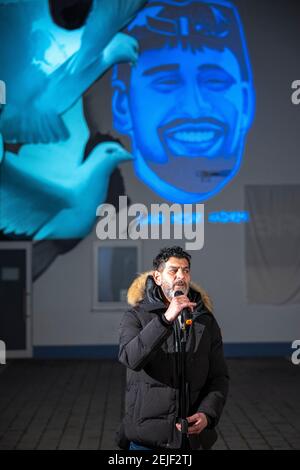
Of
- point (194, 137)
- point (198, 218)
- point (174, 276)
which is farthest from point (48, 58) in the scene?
point (174, 276)

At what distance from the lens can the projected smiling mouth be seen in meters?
13.5

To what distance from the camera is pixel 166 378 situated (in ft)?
10.4

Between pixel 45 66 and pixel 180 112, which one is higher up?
pixel 45 66

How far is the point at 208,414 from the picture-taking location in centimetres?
320

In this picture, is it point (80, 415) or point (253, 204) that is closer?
point (80, 415)

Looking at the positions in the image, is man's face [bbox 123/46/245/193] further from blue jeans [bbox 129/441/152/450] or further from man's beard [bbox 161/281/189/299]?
→ man's beard [bbox 161/281/189/299]

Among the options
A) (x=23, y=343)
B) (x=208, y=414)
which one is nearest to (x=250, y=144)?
(x=23, y=343)

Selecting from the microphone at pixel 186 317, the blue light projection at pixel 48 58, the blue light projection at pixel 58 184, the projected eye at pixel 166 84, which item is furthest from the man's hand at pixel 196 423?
the projected eye at pixel 166 84

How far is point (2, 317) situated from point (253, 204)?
5.62 m

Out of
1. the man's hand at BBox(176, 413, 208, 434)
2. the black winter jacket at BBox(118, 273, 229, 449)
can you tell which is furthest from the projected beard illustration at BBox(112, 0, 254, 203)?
the man's hand at BBox(176, 413, 208, 434)

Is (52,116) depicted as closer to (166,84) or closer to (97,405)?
(166,84)

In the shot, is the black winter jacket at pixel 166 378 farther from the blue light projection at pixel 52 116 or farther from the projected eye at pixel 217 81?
the projected eye at pixel 217 81

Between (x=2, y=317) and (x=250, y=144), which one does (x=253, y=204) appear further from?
(x=2, y=317)

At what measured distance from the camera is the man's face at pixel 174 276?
9.82 feet
